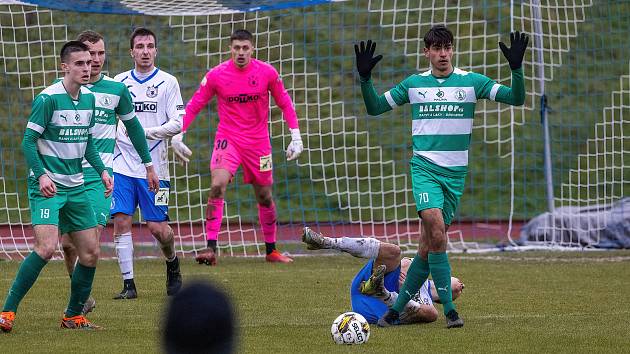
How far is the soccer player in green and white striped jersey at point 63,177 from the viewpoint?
719 centimetres

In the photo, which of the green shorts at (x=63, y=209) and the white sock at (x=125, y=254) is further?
the white sock at (x=125, y=254)

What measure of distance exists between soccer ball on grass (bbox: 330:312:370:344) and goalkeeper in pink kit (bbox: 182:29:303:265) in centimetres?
522

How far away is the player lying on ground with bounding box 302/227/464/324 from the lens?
7547 millimetres

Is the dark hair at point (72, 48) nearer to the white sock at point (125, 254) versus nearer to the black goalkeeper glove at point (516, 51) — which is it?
the white sock at point (125, 254)

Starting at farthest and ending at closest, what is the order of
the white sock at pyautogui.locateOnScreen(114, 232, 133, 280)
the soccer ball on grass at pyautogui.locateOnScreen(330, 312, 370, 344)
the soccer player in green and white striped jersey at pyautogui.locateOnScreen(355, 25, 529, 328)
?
1. the white sock at pyautogui.locateOnScreen(114, 232, 133, 280)
2. the soccer player in green and white striped jersey at pyautogui.locateOnScreen(355, 25, 529, 328)
3. the soccer ball on grass at pyautogui.locateOnScreen(330, 312, 370, 344)

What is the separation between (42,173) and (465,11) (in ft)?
45.0

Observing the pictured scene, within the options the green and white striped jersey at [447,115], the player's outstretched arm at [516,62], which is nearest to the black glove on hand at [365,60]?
the green and white striped jersey at [447,115]

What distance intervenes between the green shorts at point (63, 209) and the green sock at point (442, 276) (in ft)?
7.50

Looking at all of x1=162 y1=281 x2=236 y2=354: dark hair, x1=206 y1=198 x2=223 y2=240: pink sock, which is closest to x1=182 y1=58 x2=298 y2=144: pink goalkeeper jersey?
x1=206 y1=198 x2=223 y2=240: pink sock

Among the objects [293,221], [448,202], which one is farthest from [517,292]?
[293,221]

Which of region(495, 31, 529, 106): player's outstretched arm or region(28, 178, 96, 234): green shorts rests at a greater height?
region(495, 31, 529, 106): player's outstretched arm

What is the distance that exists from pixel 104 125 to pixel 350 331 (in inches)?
126

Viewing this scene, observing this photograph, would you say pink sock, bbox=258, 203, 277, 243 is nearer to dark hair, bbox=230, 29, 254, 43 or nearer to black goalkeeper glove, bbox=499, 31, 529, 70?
dark hair, bbox=230, 29, 254, 43

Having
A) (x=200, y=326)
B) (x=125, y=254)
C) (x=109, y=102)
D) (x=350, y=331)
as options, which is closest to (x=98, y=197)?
(x=109, y=102)
